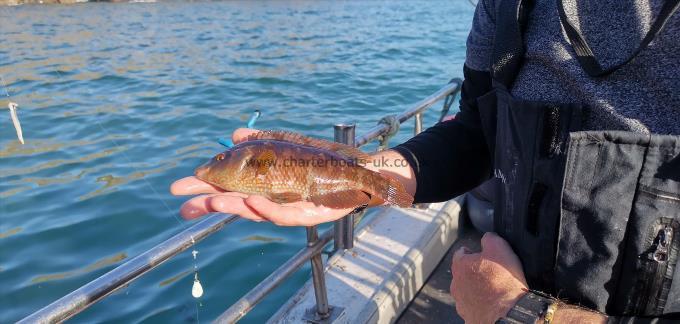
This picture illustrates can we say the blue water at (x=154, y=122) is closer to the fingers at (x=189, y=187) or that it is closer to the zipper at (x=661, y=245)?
the fingers at (x=189, y=187)

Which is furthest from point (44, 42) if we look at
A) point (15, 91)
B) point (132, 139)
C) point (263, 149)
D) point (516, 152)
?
point (516, 152)

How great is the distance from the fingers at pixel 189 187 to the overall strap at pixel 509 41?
1335 mm

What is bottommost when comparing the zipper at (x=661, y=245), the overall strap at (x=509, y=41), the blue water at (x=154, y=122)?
the blue water at (x=154, y=122)

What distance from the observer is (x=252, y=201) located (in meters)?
1.84

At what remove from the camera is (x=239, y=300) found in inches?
94.3

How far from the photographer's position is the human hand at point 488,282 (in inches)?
63.1

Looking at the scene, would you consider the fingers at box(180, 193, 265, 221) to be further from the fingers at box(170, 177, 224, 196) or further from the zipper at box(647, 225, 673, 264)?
the zipper at box(647, 225, 673, 264)

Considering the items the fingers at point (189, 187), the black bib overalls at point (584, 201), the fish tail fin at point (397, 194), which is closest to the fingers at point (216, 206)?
the fingers at point (189, 187)

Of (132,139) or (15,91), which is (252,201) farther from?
(15,91)

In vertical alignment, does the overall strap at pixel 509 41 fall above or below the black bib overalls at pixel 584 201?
above

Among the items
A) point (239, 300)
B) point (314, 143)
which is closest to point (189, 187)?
point (239, 300)

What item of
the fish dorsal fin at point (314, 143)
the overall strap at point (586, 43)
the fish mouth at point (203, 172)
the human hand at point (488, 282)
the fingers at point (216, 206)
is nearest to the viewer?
the overall strap at point (586, 43)

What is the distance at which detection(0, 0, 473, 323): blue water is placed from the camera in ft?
17.9

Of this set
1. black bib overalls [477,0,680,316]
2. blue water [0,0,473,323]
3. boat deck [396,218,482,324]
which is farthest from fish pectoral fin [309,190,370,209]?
blue water [0,0,473,323]
